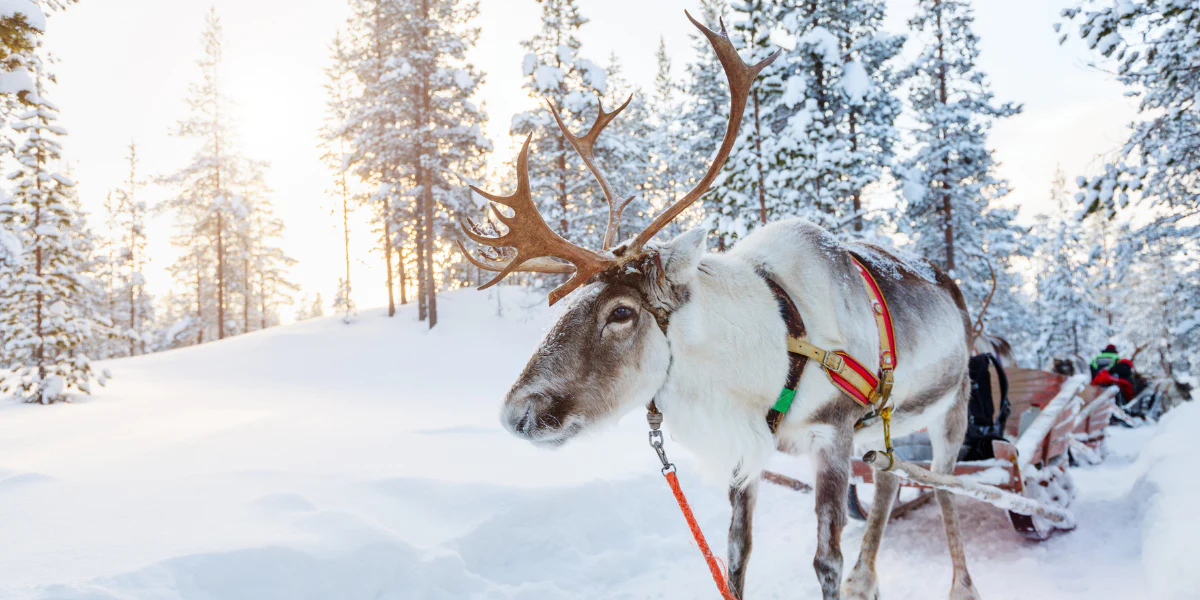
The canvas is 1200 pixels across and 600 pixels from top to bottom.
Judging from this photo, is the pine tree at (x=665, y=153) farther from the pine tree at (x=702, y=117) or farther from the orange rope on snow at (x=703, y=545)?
the orange rope on snow at (x=703, y=545)

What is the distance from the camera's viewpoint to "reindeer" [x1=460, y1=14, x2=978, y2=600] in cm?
232

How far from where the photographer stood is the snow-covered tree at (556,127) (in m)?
18.2

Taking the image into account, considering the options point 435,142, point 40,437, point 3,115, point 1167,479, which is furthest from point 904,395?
point 435,142

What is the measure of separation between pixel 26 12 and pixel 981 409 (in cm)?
939

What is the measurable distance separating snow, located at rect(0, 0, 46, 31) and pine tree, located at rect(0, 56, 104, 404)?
8.67m

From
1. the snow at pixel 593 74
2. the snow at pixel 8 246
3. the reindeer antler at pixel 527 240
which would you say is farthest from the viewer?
the snow at pixel 593 74

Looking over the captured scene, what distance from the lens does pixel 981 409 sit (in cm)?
502

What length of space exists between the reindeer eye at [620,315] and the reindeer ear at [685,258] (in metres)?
0.22

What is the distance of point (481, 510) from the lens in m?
4.28

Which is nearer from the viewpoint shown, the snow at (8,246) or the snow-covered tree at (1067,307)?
the snow at (8,246)

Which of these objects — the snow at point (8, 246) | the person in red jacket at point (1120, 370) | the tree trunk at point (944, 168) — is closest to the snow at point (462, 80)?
the snow at point (8, 246)

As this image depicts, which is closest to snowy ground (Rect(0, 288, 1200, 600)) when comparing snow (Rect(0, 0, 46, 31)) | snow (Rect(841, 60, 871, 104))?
snow (Rect(0, 0, 46, 31))

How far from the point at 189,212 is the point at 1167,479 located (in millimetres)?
35181

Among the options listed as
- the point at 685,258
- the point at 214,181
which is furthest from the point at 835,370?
the point at 214,181
